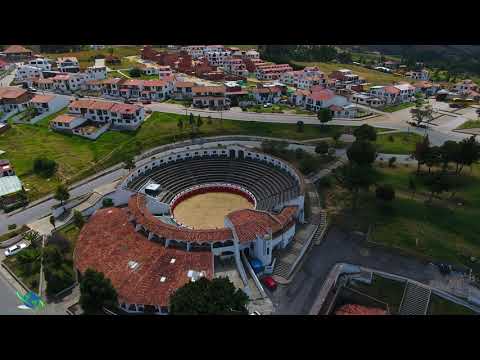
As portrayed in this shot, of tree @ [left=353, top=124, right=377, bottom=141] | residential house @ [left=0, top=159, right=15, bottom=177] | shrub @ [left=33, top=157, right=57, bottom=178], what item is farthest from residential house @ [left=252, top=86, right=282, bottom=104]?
residential house @ [left=0, top=159, right=15, bottom=177]

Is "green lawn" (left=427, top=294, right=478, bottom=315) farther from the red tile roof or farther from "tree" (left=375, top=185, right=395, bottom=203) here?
the red tile roof

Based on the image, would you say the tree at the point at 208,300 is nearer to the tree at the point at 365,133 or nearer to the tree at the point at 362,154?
the tree at the point at 362,154

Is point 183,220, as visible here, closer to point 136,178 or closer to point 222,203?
point 222,203

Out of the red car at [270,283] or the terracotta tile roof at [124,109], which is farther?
the terracotta tile roof at [124,109]

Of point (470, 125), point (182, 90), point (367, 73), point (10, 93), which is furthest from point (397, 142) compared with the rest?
point (10, 93)

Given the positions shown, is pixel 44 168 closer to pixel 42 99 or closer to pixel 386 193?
pixel 42 99

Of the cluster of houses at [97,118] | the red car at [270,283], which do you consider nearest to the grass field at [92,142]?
the cluster of houses at [97,118]
